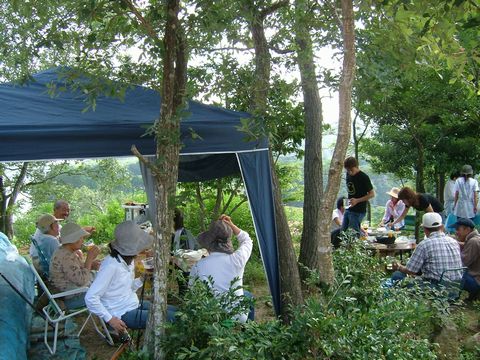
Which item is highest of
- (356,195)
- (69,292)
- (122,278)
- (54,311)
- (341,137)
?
(341,137)

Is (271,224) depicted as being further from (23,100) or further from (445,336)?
(23,100)

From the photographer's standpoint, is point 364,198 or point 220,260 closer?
point 220,260

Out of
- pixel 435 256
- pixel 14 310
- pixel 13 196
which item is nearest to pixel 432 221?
pixel 435 256

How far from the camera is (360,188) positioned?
6309mm

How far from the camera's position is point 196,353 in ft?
8.50

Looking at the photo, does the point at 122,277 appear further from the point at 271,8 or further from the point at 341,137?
the point at 271,8

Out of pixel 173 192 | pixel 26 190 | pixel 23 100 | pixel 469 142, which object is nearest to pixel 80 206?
pixel 26 190

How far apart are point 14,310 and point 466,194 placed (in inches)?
247

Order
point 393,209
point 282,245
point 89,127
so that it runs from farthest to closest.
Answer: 1. point 393,209
2. point 282,245
3. point 89,127

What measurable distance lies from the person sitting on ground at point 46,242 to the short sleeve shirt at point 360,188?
11.1 feet

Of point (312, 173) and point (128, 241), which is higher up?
point (312, 173)

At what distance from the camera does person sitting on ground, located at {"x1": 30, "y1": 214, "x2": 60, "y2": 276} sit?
14.7ft

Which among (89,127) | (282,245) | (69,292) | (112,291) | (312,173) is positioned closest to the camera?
(89,127)

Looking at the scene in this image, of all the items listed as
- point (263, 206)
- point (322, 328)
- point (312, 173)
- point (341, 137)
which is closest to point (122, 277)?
point (263, 206)
